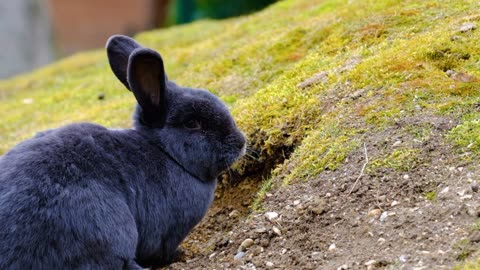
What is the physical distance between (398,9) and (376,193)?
3.30 metres

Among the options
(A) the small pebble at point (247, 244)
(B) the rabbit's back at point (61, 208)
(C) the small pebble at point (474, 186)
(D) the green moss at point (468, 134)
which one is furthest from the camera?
(A) the small pebble at point (247, 244)

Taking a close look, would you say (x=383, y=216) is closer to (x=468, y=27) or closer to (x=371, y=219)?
(x=371, y=219)

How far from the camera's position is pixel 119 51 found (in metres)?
5.80

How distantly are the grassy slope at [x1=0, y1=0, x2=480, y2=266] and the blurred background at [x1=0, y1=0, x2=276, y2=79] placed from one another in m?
13.0

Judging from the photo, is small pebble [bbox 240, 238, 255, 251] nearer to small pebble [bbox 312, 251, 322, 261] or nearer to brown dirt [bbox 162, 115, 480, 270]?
brown dirt [bbox 162, 115, 480, 270]

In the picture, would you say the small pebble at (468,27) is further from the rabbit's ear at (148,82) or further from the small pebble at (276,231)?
the rabbit's ear at (148,82)

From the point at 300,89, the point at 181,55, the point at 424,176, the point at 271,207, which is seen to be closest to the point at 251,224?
the point at 271,207

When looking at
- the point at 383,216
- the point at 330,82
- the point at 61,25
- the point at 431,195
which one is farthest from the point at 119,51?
the point at 61,25

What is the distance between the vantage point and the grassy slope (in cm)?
571

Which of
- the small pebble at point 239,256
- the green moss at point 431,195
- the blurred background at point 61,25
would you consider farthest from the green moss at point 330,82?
the blurred background at point 61,25

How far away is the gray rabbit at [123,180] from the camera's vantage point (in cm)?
458

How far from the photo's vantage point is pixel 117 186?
198 inches

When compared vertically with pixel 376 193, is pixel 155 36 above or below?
below

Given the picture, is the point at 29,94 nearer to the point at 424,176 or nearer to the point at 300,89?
the point at 300,89
